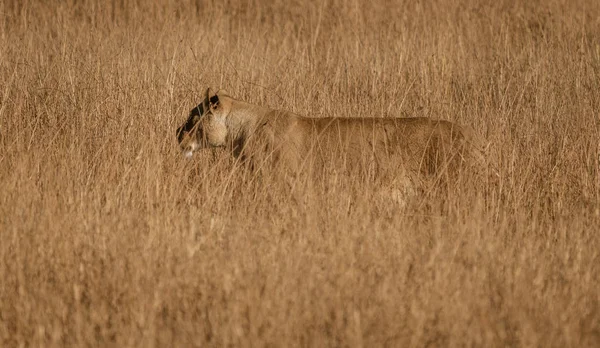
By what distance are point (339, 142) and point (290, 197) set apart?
100 centimetres

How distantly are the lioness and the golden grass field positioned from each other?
0.56 feet

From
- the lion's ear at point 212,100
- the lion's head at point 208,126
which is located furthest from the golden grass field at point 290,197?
the lion's ear at point 212,100

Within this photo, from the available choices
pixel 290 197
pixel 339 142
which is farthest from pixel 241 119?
pixel 290 197

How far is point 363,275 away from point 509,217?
136cm

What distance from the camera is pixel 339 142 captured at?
5562 millimetres

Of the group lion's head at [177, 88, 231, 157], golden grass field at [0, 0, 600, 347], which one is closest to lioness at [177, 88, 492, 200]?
lion's head at [177, 88, 231, 157]

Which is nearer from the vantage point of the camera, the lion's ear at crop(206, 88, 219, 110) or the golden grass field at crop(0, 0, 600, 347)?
the golden grass field at crop(0, 0, 600, 347)

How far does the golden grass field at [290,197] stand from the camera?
3.53 metres

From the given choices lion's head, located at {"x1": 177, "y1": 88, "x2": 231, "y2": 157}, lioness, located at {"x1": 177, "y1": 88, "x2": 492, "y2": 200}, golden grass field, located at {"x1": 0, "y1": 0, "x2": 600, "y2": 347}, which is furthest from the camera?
lion's head, located at {"x1": 177, "y1": 88, "x2": 231, "y2": 157}

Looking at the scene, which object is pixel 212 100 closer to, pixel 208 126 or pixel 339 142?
pixel 208 126

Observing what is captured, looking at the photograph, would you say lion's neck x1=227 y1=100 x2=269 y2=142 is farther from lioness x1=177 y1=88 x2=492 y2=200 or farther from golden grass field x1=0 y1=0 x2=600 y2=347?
golden grass field x1=0 y1=0 x2=600 y2=347

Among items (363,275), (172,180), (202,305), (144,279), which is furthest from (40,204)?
(363,275)

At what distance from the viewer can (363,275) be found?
377 centimetres

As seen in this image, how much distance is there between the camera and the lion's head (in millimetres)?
5891
